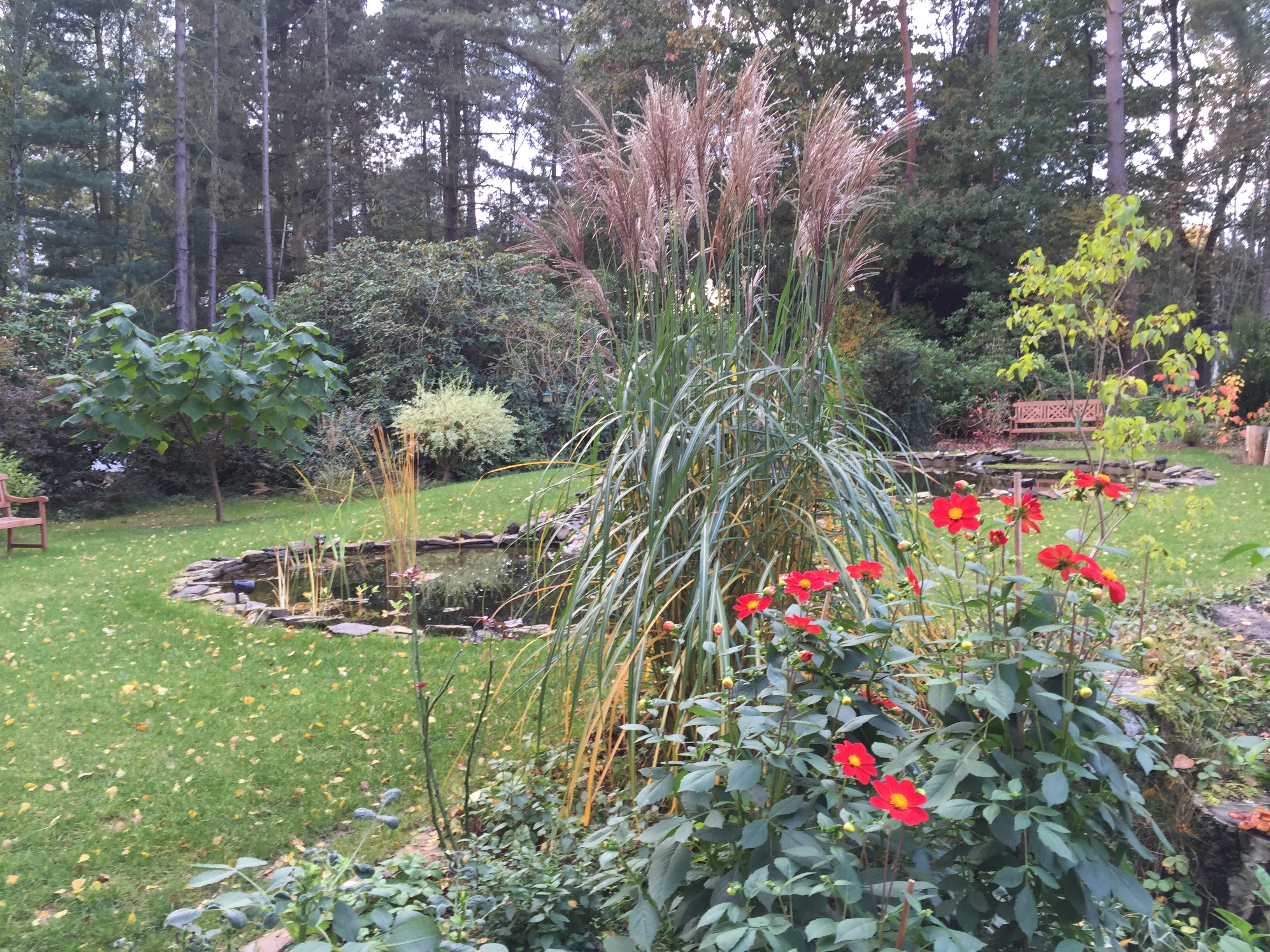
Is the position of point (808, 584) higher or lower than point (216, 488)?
higher

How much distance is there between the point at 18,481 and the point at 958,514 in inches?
339

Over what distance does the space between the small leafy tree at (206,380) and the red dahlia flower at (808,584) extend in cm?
590

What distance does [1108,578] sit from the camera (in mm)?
1104

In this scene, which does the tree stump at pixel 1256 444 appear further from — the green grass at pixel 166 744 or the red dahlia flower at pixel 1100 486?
the red dahlia flower at pixel 1100 486

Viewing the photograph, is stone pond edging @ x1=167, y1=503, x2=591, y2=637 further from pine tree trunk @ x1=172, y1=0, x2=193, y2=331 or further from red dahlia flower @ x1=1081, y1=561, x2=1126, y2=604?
pine tree trunk @ x1=172, y1=0, x2=193, y2=331

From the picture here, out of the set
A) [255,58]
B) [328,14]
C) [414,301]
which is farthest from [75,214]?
[414,301]

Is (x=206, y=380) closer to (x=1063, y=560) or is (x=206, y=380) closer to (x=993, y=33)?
(x=1063, y=560)

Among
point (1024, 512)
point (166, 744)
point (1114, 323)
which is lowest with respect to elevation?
point (166, 744)

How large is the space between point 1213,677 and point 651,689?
1347 millimetres

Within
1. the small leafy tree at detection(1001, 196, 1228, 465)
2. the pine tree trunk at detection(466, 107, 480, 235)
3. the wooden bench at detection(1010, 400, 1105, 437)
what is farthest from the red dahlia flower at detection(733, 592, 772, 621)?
the pine tree trunk at detection(466, 107, 480, 235)

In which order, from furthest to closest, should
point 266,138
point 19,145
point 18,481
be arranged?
1. point 266,138
2. point 19,145
3. point 18,481

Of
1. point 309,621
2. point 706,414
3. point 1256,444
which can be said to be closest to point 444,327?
point 309,621

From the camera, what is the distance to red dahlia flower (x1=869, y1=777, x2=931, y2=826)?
0.88 meters

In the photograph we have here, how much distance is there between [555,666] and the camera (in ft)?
6.51
